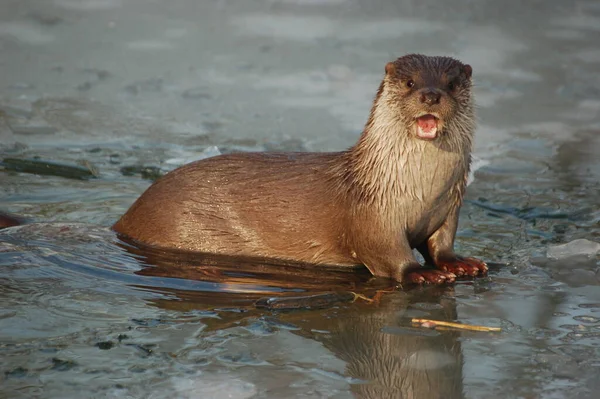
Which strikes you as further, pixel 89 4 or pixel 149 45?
pixel 89 4

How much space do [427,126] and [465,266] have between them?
22.0 inches

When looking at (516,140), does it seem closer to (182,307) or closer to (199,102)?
(199,102)

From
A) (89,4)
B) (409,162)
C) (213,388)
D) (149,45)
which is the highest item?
(89,4)

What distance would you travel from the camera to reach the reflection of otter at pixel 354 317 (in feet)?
8.12

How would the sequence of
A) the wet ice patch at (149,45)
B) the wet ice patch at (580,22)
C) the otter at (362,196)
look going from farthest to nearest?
the wet ice patch at (580,22) < the wet ice patch at (149,45) < the otter at (362,196)

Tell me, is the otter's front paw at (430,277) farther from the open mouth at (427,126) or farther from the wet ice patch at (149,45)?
the wet ice patch at (149,45)

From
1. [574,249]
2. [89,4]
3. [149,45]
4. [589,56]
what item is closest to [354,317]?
[574,249]

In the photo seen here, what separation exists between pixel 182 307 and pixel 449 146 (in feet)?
3.92

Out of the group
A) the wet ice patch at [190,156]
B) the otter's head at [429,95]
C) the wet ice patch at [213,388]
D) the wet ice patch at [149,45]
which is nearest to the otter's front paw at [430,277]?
the otter's head at [429,95]

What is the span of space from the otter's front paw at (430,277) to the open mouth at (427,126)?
499mm

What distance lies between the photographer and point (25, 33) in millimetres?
7000

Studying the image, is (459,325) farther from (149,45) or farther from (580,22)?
(580,22)

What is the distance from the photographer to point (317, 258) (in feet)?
12.7

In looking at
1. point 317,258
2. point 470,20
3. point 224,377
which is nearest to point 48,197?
point 317,258
